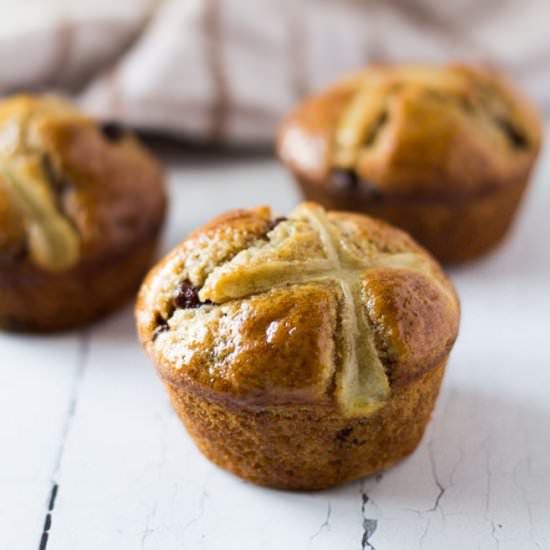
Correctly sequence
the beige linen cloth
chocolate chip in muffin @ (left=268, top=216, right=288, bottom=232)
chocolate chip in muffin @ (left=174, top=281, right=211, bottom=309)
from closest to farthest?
1. chocolate chip in muffin @ (left=174, top=281, right=211, bottom=309)
2. chocolate chip in muffin @ (left=268, top=216, right=288, bottom=232)
3. the beige linen cloth

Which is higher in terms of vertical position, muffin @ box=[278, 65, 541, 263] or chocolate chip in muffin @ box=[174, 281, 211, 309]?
chocolate chip in muffin @ box=[174, 281, 211, 309]

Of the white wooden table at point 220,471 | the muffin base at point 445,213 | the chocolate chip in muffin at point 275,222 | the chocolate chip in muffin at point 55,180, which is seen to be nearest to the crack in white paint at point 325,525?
the white wooden table at point 220,471

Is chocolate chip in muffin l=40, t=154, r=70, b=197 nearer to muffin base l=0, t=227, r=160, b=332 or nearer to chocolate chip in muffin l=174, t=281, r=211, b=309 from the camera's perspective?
muffin base l=0, t=227, r=160, b=332

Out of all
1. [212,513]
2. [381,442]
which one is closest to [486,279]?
[381,442]

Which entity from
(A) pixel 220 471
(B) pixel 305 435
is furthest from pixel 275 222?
(A) pixel 220 471

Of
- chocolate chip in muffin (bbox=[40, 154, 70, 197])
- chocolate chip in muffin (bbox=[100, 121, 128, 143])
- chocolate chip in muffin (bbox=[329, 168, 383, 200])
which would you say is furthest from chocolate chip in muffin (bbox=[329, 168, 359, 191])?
chocolate chip in muffin (bbox=[40, 154, 70, 197])

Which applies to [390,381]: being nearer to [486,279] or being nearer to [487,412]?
[487,412]

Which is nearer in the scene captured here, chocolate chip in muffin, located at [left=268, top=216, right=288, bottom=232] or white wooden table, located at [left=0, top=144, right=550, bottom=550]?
white wooden table, located at [left=0, top=144, right=550, bottom=550]

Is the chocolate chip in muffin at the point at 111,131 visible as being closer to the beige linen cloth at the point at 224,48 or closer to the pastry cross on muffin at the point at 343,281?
the beige linen cloth at the point at 224,48
